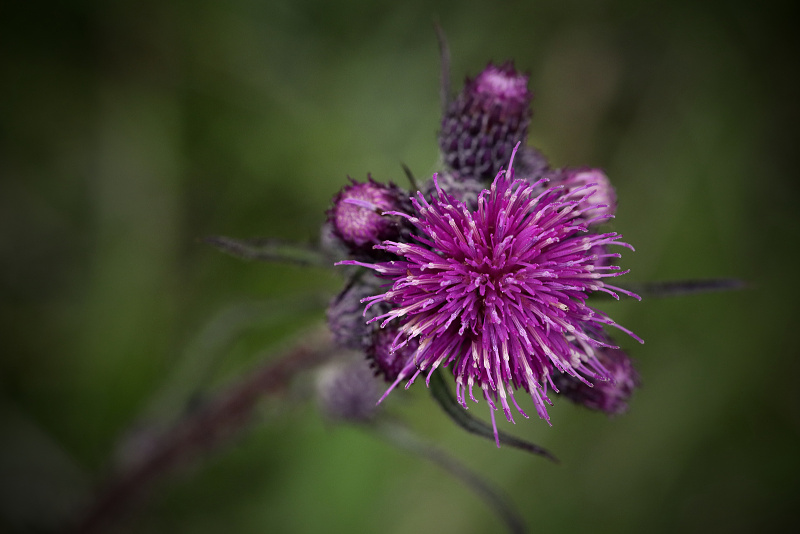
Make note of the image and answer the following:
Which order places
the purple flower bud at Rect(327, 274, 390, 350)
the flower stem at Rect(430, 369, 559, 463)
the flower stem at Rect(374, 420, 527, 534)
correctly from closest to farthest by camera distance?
the flower stem at Rect(430, 369, 559, 463) < the purple flower bud at Rect(327, 274, 390, 350) < the flower stem at Rect(374, 420, 527, 534)

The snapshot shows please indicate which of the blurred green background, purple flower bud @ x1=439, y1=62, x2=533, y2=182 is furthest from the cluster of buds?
the blurred green background

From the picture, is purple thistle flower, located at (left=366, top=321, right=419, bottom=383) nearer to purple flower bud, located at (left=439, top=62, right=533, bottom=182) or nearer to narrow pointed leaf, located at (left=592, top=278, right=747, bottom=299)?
purple flower bud, located at (left=439, top=62, right=533, bottom=182)

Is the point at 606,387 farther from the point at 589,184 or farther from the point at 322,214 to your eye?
the point at 322,214

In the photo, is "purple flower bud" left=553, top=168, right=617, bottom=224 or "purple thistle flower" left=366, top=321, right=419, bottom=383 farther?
"purple flower bud" left=553, top=168, right=617, bottom=224

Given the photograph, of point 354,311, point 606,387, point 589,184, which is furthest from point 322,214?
point 606,387

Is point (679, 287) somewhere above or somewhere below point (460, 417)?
above

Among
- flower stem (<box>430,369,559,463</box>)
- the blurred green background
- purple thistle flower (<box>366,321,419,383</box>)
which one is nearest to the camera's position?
flower stem (<box>430,369,559,463</box>)

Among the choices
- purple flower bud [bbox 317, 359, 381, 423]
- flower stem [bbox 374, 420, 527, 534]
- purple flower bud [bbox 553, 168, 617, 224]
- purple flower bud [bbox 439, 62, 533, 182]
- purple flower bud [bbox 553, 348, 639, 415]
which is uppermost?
purple flower bud [bbox 439, 62, 533, 182]
